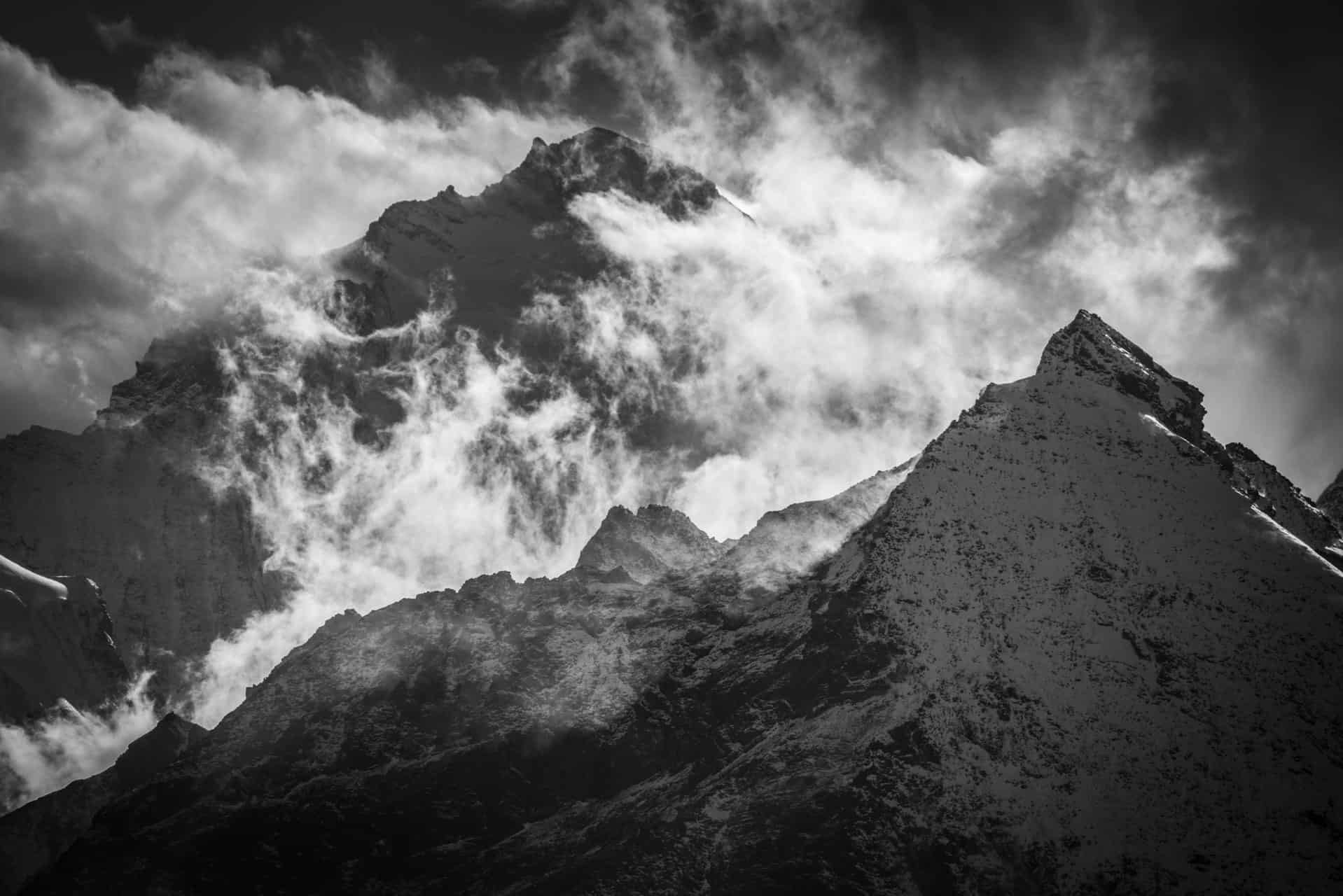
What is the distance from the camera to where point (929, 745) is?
160m

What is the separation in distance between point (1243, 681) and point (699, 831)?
64.2 meters

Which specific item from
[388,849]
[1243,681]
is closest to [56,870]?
[388,849]

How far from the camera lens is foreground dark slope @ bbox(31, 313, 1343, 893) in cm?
15100

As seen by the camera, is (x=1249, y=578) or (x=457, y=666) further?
(x=457, y=666)

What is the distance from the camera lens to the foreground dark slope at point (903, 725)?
151000mm

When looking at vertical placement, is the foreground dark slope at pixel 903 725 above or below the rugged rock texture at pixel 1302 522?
below

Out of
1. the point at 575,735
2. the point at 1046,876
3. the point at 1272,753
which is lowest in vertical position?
the point at 1046,876

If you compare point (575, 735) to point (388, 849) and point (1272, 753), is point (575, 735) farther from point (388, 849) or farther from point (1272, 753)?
point (1272, 753)

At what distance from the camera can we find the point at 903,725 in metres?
163

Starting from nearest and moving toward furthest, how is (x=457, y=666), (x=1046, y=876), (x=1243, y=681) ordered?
(x=1046, y=876), (x=1243, y=681), (x=457, y=666)

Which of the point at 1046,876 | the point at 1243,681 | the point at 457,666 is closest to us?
the point at 1046,876

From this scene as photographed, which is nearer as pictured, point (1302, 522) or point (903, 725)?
point (903, 725)

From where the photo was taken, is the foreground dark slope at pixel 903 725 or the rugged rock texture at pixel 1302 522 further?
the rugged rock texture at pixel 1302 522

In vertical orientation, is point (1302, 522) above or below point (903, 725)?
above
